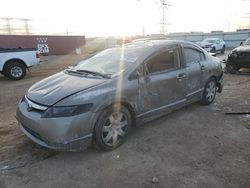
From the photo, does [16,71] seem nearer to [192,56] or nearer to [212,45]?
[192,56]

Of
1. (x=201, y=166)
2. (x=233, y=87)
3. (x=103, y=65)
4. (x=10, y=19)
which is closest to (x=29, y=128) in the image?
(x=103, y=65)

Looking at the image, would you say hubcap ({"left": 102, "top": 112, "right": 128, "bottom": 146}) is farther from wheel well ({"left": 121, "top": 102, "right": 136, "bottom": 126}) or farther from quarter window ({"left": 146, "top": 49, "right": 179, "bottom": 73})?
quarter window ({"left": 146, "top": 49, "right": 179, "bottom": 73})

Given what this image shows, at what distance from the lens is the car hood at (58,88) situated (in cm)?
338

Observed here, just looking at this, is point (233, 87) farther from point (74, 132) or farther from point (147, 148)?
point (74, 132)

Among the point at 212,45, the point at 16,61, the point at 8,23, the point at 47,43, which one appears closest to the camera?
the point at 16,61

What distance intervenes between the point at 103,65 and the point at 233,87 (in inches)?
203

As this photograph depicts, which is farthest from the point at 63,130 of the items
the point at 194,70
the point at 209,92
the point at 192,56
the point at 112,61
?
the point at 209,92

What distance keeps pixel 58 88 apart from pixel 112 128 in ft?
3.29

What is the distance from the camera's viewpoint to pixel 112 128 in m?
3.66

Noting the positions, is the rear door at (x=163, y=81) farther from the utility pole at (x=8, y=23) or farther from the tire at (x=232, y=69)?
the utility pole at (x=8, y=23)

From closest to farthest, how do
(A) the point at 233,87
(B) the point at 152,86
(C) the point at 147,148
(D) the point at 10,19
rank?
(C) the point at 147,148, (B) the point at 152,86, (A) the point at 233,87, (D) the point at 10,19

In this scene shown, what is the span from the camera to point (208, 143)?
394 cm

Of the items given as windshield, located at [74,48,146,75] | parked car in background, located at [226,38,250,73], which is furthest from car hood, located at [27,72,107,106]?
parked car in background, located at [226,38,250,73]

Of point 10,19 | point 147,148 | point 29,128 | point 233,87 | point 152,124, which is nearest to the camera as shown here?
point 29,128
